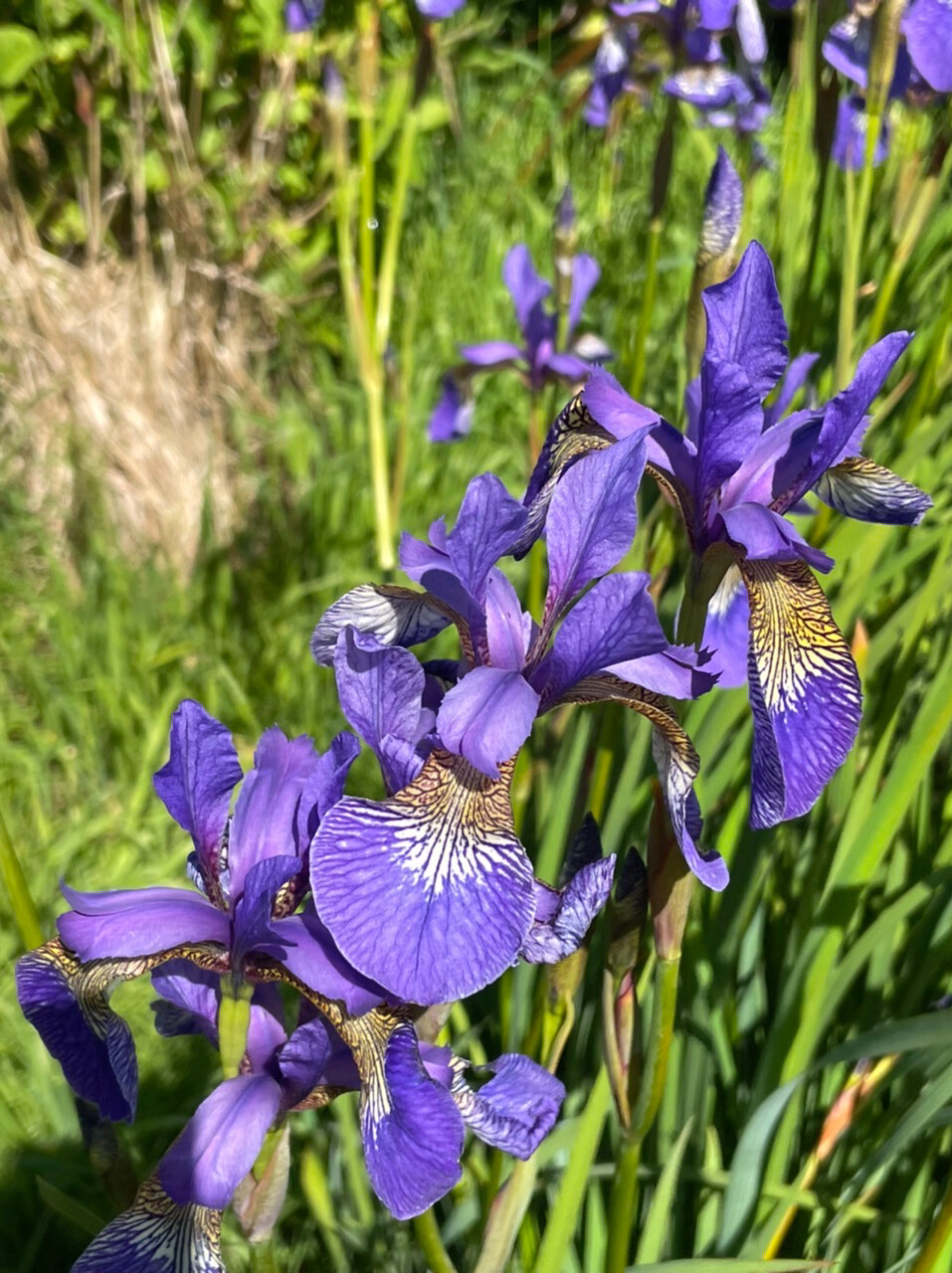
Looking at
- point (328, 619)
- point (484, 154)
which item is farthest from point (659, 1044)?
point (484, 154)

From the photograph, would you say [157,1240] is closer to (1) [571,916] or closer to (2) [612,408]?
(1) [571,916]

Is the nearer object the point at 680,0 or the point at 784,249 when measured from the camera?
the point at 680,0

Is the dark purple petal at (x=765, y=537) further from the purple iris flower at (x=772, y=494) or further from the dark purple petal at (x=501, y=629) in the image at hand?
the dark purple petal at (x=501, y=629)

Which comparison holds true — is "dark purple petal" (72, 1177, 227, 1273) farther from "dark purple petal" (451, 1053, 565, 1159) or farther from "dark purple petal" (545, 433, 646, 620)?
"dark purple petal" (545, 433, 646, 620)

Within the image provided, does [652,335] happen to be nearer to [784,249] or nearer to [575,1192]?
[784,249]

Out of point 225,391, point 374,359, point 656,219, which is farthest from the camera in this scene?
point 225,391

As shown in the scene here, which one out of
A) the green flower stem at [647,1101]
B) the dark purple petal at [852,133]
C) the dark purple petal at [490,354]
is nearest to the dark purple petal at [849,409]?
the green flower stem at [647,1101]

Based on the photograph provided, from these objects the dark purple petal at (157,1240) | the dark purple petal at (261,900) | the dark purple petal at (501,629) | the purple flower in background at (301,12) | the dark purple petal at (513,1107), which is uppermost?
the purple flower in background at (301,12)

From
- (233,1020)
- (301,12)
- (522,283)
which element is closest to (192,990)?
(233,1020)
